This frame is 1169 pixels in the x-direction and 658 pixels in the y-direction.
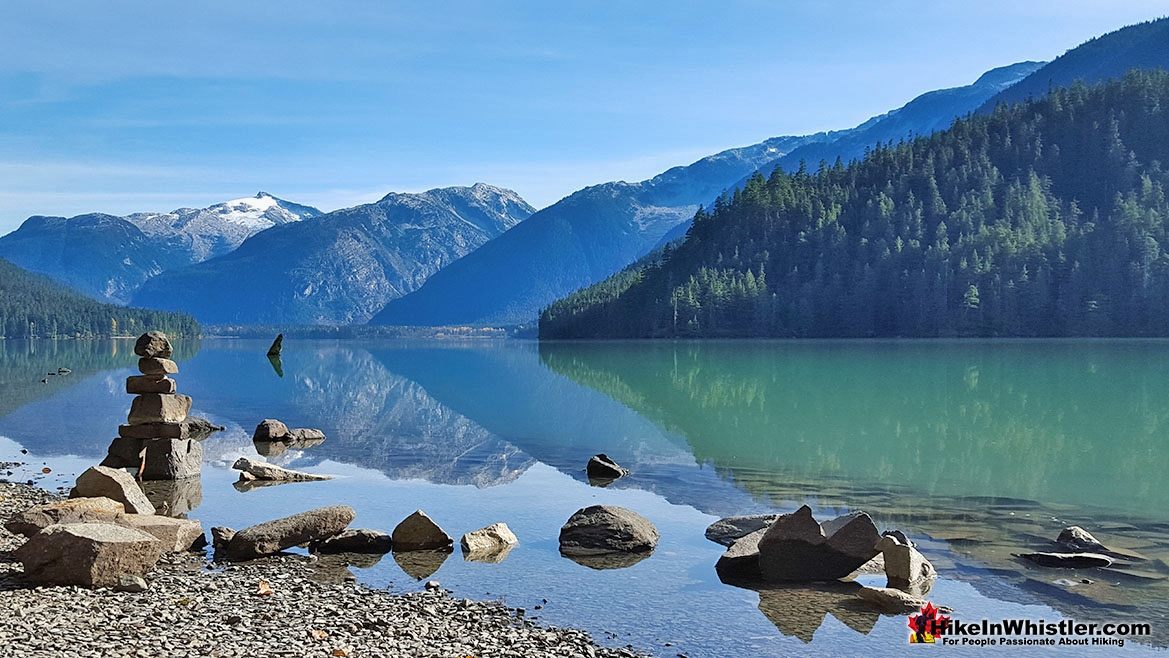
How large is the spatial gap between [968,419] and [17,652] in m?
49.2

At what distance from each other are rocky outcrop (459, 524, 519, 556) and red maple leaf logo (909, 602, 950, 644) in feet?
31.4

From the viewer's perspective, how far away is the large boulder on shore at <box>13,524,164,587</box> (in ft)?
60.6

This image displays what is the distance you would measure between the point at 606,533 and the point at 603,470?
1274 centimetres

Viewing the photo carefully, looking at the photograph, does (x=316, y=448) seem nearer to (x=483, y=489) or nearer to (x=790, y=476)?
(x=483, y=489)

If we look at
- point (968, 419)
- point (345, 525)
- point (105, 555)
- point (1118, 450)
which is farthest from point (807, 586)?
point (968, 419)

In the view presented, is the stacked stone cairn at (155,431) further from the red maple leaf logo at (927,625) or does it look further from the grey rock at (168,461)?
the red maple leaf logo at (927,625)

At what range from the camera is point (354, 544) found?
23.4 m

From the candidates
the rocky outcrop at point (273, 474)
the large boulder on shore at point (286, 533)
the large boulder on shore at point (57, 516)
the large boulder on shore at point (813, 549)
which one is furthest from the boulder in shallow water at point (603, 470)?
the large boulder on shore at point (57, 516)

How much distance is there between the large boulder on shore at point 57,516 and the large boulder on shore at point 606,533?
10654mm

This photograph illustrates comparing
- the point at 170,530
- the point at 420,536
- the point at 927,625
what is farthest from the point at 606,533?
the point at 170,530

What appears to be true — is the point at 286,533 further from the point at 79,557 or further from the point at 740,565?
the point at 740,565

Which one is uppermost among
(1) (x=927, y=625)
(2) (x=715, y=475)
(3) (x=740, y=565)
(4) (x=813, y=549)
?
(4) (x=813, y=549)

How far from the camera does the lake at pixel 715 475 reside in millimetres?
18797

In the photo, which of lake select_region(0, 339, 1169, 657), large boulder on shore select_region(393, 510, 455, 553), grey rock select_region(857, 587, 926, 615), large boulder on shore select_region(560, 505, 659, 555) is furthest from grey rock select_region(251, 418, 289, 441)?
grey rock select_region(857, 587, 926, 615)
